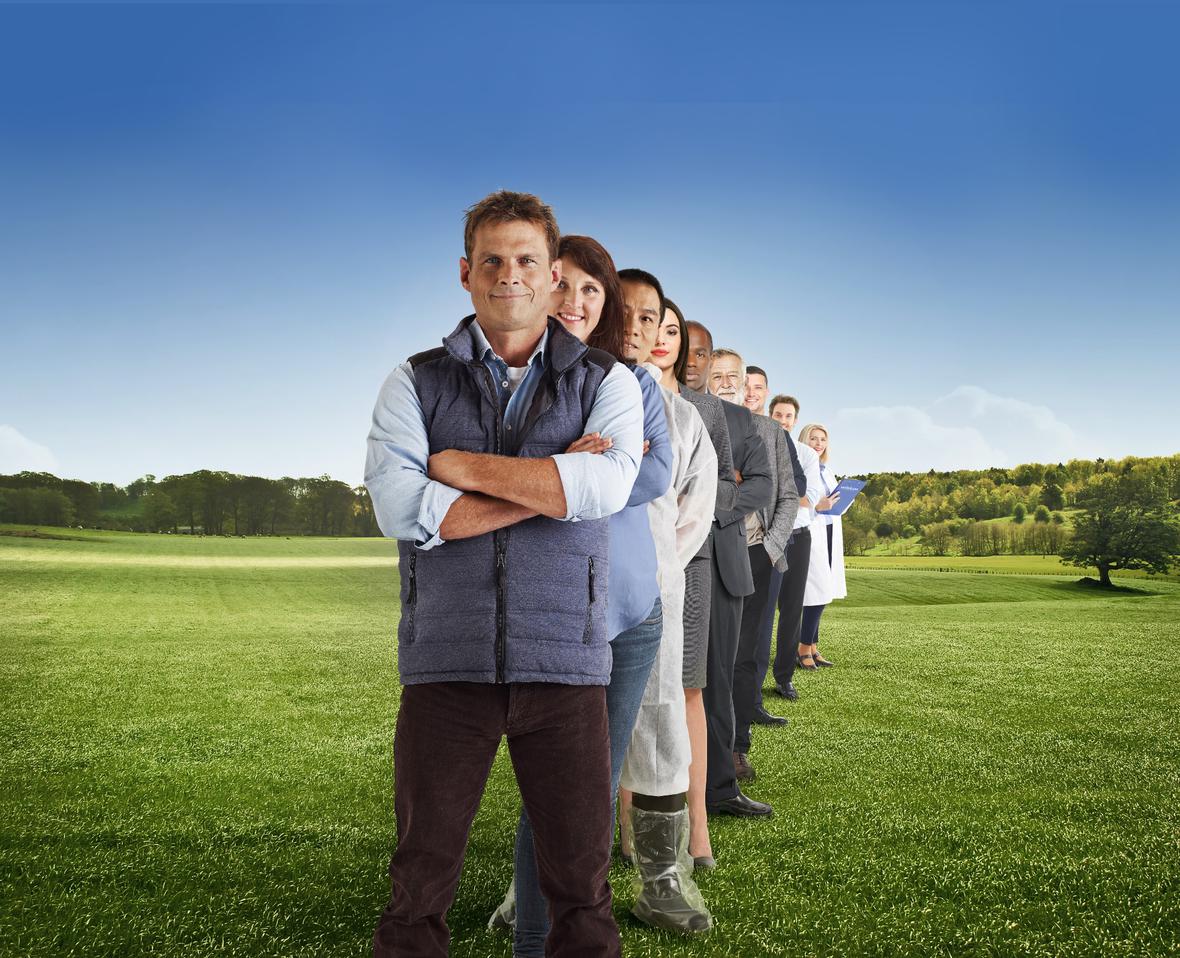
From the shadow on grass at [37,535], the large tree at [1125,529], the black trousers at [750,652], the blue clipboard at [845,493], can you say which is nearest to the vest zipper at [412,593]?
the black trousers at [750,652]

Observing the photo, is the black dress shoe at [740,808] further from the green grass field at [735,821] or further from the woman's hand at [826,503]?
the woman's hand at [826,503]

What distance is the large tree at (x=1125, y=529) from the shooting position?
2531cm

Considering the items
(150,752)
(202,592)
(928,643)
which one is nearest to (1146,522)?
(928,643)

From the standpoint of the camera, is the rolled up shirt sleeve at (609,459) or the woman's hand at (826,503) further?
the woman's hand at (826,503)

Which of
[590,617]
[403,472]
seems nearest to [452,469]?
[403,472]

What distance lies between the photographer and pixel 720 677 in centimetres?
373

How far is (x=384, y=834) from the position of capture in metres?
3.89

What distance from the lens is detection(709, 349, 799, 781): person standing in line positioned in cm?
495

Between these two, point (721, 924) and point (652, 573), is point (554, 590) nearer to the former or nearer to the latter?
point (652, 573)

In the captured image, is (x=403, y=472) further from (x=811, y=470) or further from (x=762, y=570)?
(x=811, y=470)

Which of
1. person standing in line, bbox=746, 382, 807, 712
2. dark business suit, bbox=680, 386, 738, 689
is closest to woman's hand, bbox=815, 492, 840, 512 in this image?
person standing in line, bbox=746, 382, 807, 712

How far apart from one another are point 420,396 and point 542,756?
850mm

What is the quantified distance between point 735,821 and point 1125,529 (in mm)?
26551

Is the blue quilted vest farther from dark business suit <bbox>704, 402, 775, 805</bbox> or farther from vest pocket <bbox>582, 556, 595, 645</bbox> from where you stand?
dark business suit <bbox>704, 402, 775, 805</bbox>
